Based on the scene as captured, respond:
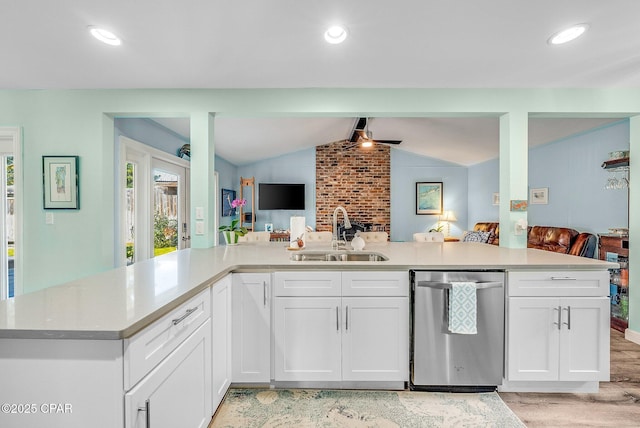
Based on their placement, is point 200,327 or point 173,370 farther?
point 200,327

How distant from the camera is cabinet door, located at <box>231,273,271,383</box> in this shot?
1.98m

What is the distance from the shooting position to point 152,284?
141 centimetres

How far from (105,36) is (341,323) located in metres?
2.25

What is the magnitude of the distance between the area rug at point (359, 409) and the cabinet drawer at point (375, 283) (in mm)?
656

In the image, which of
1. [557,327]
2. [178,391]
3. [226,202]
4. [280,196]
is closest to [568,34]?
[557,327]

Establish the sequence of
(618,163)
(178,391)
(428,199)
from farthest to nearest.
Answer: (428,199) → (618,163) → (178,391)

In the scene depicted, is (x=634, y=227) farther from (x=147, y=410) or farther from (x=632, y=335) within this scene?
(x=147, y=410)

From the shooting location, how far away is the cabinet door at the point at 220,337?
1663 mm

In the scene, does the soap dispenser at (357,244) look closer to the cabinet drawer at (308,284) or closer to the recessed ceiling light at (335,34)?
the cabinet drawer at (308,284)

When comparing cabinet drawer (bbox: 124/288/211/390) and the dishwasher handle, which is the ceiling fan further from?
cabinet drawer (bbox: 124/288/211/390)

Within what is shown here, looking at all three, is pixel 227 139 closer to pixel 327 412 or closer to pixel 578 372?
pixel 327 412

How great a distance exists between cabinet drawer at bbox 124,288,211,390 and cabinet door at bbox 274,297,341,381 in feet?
1.99

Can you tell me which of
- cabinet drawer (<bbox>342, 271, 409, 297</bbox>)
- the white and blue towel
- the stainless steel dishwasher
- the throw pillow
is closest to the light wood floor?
the stainless steel dishwasher

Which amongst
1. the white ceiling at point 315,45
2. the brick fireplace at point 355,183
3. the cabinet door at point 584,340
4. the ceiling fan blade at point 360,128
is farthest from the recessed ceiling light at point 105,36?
the brick fireplace at point 355,183
